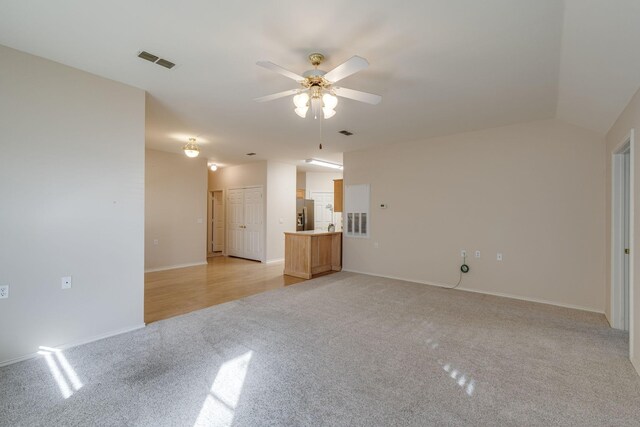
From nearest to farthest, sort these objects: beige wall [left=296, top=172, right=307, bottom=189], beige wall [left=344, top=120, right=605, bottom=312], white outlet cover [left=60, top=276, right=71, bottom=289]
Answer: white outlet cover [left=60, top=276, right=71, bottom=289]
beige wall [left=344, top=120, right=605, bottom=312]
beige wall [left=296, top=172, right=307, bottom=189]

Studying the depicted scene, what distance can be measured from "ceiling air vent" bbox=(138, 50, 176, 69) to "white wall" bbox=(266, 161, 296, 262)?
4.81m

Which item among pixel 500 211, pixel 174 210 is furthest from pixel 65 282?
pixel 500 211

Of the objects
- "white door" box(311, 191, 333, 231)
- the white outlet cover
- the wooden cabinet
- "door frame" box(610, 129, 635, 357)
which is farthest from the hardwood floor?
"door frame" box(610, 129, 635, 357)

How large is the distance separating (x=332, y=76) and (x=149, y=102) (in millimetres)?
2659

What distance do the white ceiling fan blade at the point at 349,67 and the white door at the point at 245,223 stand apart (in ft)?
18.7

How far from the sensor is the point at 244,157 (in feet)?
23.7

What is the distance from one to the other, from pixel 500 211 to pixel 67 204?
5.59 m

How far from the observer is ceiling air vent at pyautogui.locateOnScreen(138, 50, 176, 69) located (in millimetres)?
2578

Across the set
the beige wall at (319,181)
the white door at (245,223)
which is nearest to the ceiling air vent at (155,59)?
the white door at (245,223)

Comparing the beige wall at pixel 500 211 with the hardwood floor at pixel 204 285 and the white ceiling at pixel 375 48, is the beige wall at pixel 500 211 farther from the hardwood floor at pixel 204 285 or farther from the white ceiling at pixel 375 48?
the hardwood floor at pixel 204 285

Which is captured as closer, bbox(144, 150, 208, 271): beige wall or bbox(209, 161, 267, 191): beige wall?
bbox(144, 150, 208, 271): beige wall

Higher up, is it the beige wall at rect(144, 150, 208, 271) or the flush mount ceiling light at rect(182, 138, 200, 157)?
the flush mount ceiling light at rect(182, 138, 200, 157)

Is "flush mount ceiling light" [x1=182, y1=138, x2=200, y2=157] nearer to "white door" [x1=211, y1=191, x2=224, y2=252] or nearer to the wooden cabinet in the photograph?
the wooden cabinet

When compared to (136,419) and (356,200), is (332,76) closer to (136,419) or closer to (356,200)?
(136,419)
